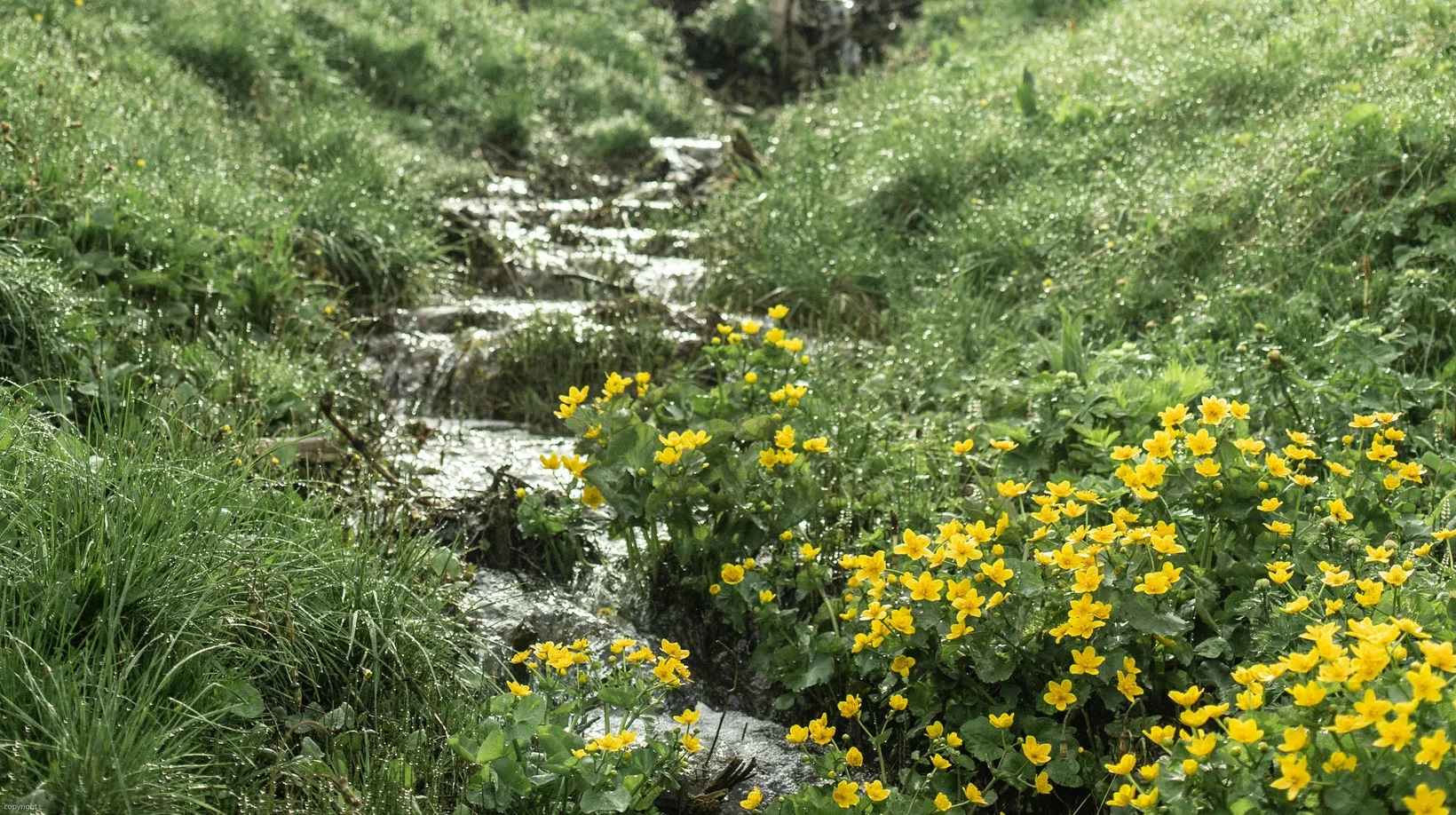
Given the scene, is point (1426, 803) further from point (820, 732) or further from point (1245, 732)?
point (820, 732)

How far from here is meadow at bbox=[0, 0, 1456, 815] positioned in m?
2.27

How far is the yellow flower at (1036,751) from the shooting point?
2348 millimetres

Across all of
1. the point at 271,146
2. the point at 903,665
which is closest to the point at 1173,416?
the point at 903,665

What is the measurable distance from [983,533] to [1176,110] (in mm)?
4373

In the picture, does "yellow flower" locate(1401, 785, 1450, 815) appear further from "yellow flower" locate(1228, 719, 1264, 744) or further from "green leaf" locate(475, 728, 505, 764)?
"green leaf" locate(475, 728, 505, 764)

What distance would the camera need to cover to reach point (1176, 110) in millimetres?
6039

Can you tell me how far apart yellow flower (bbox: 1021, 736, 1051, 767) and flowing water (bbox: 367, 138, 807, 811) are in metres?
0.65

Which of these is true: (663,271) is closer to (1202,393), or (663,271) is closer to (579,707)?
(1202,393)

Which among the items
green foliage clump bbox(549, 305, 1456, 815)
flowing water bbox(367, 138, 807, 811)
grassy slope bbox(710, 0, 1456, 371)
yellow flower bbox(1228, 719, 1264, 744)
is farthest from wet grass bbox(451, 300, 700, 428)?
yellow flower bbox(1228, 719, 1264, 744)

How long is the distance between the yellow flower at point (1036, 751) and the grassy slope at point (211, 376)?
4.16 ft

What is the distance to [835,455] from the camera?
12.1 ft

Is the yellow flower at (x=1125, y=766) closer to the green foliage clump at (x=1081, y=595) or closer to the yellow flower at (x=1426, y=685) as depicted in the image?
the green foliage clump at (x=1081, y=595)

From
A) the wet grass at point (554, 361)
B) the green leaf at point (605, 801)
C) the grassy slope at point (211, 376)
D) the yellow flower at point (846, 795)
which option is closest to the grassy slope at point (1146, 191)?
the wet grass at point (554, 361)

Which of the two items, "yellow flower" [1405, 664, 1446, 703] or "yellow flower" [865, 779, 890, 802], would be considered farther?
"yellow flower" [865, 779, 890, 802]
